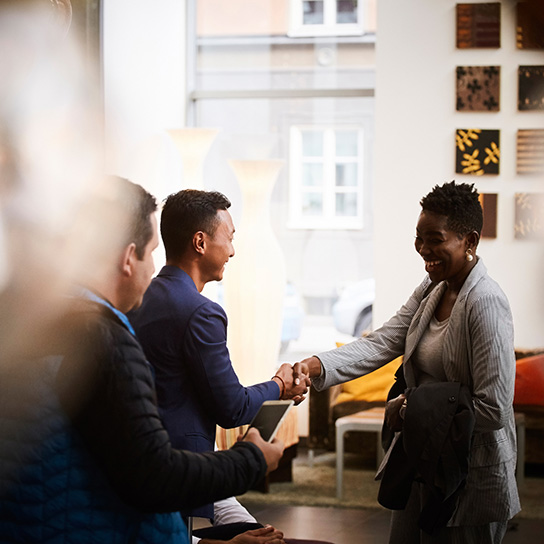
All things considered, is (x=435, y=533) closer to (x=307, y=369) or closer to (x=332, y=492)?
(x=307, y=369)

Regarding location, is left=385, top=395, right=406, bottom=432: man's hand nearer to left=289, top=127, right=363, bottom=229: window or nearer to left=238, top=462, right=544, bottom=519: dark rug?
left=238, top=462, right=544, bottom=519: dark rug

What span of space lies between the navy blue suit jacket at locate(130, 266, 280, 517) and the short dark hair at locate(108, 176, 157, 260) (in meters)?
0.52

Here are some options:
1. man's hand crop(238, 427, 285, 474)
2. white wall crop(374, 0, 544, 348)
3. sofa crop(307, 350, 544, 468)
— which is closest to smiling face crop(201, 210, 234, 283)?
man's hand crop(238, 427, 285, 474)

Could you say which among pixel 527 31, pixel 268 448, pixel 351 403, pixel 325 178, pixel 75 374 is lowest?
pixel 351 403

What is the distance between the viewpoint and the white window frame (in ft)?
17.1

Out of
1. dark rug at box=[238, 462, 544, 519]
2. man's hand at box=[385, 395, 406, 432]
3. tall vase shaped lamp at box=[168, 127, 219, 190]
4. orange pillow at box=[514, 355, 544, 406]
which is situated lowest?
dark rug at box=[238, 462, 544, 519]

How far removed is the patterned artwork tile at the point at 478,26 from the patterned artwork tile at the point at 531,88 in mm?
239

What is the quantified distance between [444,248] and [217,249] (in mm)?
519

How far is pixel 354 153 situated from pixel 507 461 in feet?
12.2

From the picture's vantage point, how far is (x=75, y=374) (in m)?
1.02

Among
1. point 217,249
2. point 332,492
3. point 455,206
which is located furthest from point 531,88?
point 217,249

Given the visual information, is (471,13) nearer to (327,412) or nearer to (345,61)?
(345,61)

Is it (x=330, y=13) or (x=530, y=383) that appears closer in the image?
(x=530, y=383)

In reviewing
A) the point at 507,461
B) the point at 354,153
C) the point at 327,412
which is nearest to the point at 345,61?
the point at 354,153
